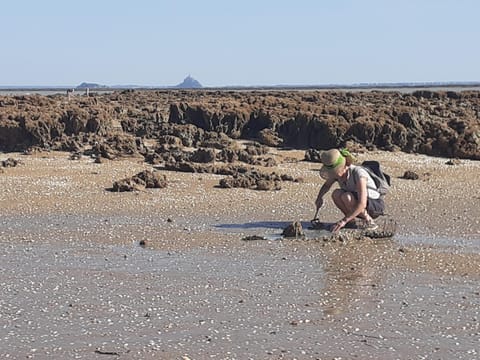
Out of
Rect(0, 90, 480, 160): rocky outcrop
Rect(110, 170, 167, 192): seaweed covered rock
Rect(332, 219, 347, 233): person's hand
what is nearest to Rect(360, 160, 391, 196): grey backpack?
Rect(332, 219, 347, 233): person's hand

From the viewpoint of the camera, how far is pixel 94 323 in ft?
20.2

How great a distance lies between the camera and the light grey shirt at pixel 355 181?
9.88 m

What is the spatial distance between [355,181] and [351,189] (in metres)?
0.15

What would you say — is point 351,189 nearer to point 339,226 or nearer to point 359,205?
point 359,205

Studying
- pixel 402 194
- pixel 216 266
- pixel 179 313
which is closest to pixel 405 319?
pixel 179 313

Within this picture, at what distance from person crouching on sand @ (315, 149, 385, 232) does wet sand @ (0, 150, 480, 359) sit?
462 millimetres

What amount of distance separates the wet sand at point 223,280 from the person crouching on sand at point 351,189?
1.52 feet

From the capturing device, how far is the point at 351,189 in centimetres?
Result: 1000

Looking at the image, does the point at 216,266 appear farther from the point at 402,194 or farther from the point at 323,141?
the point at 323,141

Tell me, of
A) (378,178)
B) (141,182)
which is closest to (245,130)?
(141,182)

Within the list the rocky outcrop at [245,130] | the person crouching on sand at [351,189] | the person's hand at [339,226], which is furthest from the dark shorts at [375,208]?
the rocky outcrop at [245,130]

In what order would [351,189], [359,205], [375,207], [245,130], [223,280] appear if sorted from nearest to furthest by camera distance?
[223,280]
[359,205]
[351,189]
[375,207]
[245,130]

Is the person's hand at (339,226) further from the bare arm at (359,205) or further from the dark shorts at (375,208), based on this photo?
the dark shorts at (375,208)

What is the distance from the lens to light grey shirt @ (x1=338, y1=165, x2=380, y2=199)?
9883 millimetres
